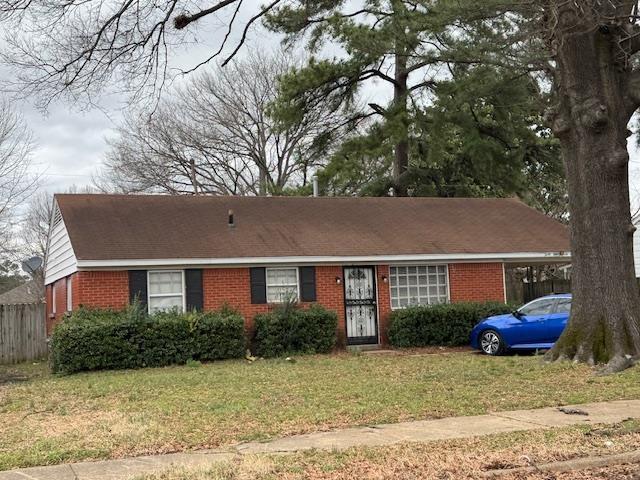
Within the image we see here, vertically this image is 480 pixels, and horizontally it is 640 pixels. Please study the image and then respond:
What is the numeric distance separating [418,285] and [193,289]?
20.7ft

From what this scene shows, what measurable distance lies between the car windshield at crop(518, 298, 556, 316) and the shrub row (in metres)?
4.62

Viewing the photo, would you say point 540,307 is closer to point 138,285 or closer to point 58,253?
point 138,285

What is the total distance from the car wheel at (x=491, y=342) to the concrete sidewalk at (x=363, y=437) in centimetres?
772

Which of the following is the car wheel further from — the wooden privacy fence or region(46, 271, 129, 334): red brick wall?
the wooden privacy fence

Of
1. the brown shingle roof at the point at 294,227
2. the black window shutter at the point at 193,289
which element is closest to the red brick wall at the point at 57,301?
the brown shingle roof at the point at 294,227

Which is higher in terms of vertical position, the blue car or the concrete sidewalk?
the blue car

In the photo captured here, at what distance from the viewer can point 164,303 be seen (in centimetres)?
1788

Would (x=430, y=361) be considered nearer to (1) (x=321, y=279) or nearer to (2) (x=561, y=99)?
(1) (x=321, y=279)

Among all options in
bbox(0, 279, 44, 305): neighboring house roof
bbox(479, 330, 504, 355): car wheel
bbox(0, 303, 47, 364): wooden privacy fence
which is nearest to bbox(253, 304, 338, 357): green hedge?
bbox(479, 330, 504, 355): car wheel

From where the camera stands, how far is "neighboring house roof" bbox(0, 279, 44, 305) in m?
45.1

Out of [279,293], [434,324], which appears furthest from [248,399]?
[434,324]

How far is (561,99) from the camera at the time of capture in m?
14.0

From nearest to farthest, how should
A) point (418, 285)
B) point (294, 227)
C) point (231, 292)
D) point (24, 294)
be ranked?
point (231, 292), point (294, 227), point (418, 285), point (24, 294)

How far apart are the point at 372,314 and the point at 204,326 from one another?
508 centimetres
